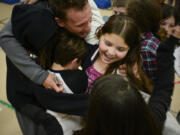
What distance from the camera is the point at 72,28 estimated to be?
45.0 inches

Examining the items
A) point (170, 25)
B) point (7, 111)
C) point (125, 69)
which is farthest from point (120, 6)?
point (7, 111)

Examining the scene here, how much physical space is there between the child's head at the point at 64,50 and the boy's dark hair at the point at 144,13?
0.35m

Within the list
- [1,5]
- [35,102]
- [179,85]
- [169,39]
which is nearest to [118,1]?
[169,39]

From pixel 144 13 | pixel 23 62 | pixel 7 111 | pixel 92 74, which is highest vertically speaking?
pixel 144 13

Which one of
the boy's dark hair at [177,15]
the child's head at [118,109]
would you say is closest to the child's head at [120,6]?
the boy's dark hair at [177,15]

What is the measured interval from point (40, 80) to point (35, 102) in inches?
5.0

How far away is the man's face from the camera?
3.59 feet

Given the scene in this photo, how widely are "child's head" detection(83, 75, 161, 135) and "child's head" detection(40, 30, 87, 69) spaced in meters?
0.53

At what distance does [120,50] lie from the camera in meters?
1.11

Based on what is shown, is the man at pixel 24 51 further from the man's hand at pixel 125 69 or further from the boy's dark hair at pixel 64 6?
the man's hand at pixel 125 69

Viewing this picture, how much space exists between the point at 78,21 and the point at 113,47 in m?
0.21

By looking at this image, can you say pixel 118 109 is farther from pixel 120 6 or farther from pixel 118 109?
pixel 120 6

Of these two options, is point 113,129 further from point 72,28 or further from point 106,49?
point 72,28

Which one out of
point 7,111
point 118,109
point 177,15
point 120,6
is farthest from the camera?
point 7,111
